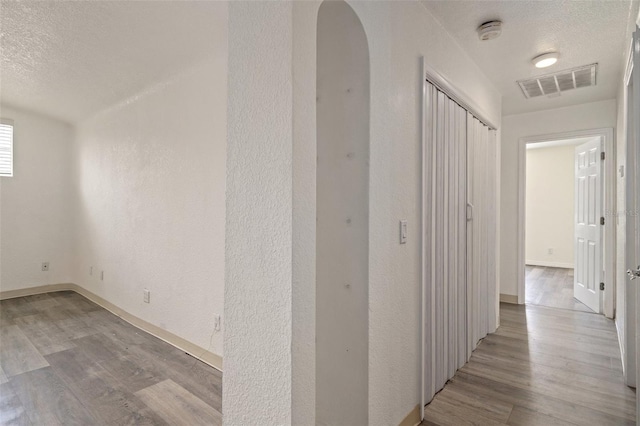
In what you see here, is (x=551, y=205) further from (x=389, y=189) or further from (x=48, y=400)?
(x=48, y=400)

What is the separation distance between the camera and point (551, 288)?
4.62 m

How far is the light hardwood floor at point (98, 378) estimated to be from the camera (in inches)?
70.1

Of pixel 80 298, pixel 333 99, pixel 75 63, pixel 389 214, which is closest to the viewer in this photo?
pixel 333 99

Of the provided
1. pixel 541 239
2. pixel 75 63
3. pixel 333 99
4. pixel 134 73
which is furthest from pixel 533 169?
pixel 75 63

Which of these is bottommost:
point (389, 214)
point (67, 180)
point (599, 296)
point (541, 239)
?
point (599, 296)

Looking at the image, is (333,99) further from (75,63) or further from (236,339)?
(75,63)

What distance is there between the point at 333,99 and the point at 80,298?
4.48m

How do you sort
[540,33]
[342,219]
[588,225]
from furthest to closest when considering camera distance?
1. [588,225]
2. [540,33]
3. [342,219]

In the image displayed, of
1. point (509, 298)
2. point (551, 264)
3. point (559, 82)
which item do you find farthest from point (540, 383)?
point (551, 264)

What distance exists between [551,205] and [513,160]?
3223 millimetres

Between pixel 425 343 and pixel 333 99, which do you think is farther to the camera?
pixel 425 343

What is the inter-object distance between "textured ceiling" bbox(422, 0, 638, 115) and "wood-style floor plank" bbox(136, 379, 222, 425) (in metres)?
2.69

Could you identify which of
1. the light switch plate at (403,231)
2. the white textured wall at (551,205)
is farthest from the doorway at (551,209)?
the light switch plate at (403,231)

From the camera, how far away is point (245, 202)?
0.97 meters
